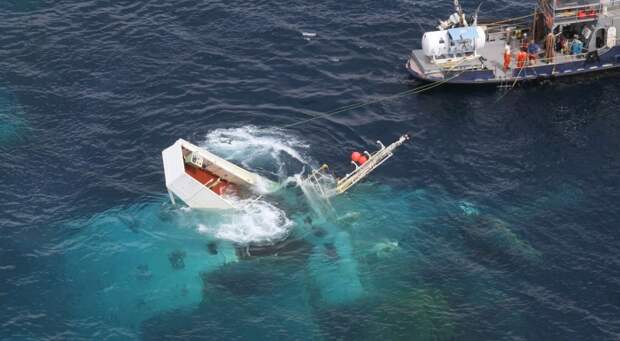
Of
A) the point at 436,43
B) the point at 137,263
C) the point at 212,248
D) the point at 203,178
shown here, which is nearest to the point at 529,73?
the point at 436,43

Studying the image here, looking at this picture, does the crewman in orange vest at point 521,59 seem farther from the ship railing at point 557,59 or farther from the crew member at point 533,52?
the crew member at point 533,52

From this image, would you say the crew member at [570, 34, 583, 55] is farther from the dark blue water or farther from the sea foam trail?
the sea foam trail

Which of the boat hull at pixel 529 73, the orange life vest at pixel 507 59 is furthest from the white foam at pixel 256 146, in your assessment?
the orange life vest at pixel 507 59

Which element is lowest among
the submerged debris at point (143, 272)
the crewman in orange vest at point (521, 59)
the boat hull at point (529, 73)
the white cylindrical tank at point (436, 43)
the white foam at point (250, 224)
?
the submerged debris at point (143, 272)

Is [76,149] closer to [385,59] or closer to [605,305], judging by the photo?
[385,59]

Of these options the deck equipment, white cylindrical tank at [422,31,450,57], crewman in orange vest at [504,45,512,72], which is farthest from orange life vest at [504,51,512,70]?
the deck equipment
